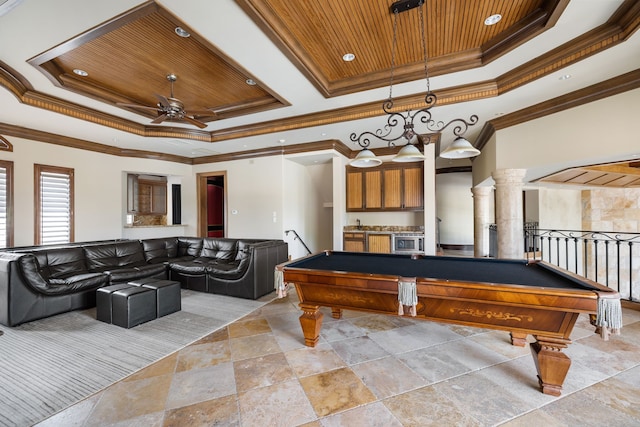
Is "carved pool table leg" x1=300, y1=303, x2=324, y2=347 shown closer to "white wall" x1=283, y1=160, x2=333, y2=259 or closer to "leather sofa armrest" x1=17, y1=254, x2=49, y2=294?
"leather sofa armrest" x1=17, y1=254, x2=49, y2=294

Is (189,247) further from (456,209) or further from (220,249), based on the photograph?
(456,209)

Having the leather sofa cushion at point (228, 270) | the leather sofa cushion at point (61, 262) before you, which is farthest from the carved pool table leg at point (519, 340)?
the leather sofa cushion at point (61, 262)

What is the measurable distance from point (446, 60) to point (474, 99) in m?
0.81

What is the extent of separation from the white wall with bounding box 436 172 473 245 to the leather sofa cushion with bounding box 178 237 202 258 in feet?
25.6

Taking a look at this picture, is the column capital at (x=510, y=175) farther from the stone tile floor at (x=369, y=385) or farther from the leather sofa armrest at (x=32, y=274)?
the leather sofa armrest at (x=32, y=274)

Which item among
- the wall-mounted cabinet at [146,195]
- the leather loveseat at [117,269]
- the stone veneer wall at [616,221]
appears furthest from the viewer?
the wall-mounted cabinet at [146,195]

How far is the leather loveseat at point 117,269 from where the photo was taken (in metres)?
3.04

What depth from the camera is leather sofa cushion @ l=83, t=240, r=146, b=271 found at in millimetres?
4176

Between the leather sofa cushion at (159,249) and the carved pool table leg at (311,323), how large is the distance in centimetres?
345

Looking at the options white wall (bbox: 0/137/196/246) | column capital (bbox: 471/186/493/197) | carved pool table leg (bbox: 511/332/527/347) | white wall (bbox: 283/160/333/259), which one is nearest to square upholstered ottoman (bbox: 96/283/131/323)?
white wall (bbox: 0/137/196/246)

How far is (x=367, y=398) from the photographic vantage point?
5.98 ft

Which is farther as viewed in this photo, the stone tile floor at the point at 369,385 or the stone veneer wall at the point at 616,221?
the stone veneer wall at the point at 616,221

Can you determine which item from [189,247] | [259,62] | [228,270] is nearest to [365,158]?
[259,62]

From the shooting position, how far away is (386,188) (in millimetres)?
5914
